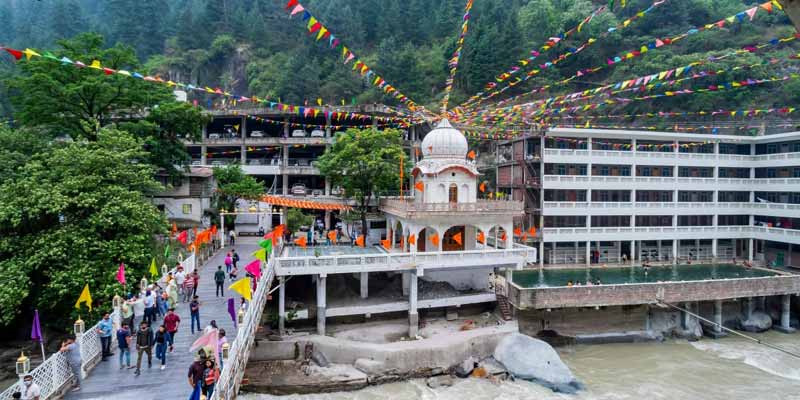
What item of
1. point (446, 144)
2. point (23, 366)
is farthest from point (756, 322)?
point (23, 366)

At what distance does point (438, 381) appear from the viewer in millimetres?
20531

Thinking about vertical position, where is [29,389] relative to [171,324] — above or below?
below

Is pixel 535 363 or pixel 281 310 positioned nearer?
pixel 535 363

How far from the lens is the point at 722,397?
20141 mm

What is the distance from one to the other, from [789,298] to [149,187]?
39594 mm

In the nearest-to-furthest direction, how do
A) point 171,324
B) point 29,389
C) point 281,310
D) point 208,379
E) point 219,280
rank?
point 29,389 → point 208,379 → point 171,324 → point 219,280 → point 281,310

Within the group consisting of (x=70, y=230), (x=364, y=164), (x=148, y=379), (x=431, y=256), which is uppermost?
(x=364, y=164)

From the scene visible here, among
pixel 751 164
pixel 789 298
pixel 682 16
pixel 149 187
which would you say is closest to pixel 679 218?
pixel 751 164

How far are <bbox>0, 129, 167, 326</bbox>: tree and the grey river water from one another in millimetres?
8014

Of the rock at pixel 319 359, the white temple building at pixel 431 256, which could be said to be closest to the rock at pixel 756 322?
the white temple building at pixel 431 256

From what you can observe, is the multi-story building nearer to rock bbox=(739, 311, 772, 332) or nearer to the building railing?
rock bbox=(739, 311, 772, 332)

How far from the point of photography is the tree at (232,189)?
33.7m

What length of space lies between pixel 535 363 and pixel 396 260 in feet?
28.5

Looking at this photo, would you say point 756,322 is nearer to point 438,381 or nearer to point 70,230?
point 438,381
